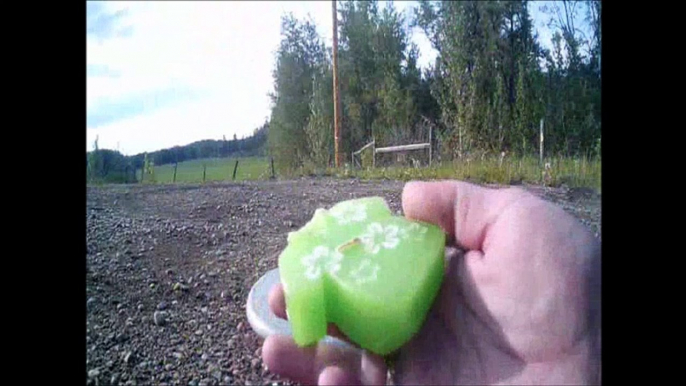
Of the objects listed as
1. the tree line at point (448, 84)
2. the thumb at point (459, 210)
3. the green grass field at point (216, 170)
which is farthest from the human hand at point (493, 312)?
the green grass field at point (216, 170)

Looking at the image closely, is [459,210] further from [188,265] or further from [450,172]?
[188,265]

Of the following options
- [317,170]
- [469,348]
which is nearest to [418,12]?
[317,170]

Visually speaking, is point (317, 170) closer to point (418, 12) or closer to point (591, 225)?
point (418, 12)

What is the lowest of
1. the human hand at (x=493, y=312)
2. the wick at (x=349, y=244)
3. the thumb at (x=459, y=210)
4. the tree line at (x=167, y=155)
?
the human hand at (x=493, y=312)

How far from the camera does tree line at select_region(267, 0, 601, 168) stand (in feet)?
3.80

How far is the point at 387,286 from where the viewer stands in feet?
3.26

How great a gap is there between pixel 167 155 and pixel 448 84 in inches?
19.5

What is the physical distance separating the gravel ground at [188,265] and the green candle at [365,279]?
0.07 m

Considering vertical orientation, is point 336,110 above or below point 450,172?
above

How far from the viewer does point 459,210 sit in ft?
3.49

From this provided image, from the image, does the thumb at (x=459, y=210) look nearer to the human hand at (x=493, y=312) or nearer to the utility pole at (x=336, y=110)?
the human hand at (x=493, y=312)

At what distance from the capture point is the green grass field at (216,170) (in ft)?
3.92

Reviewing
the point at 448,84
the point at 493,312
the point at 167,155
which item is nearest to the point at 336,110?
the point at 448,84

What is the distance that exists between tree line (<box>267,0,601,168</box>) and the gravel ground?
0.30ft
